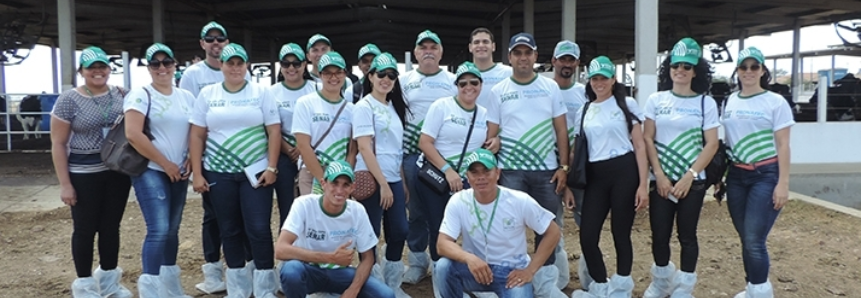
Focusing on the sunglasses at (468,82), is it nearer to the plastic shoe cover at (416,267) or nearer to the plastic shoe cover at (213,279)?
the plastic shoe cover at (416,267)

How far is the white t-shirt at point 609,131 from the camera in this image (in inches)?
Result: 140

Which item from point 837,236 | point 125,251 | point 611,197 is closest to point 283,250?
point 611,197

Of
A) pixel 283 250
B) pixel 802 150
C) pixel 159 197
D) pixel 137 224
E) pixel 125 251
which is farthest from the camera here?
pixel 802 150

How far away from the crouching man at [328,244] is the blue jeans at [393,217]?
28 centimetres

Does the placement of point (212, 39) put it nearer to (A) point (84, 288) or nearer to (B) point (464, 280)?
(A) point (84, 288)

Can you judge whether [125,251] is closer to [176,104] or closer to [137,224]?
[137,224]

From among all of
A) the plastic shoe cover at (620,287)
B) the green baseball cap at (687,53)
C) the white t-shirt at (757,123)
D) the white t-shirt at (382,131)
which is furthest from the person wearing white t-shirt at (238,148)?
the white t-shirt at (757,123)

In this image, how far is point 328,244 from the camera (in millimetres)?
3277

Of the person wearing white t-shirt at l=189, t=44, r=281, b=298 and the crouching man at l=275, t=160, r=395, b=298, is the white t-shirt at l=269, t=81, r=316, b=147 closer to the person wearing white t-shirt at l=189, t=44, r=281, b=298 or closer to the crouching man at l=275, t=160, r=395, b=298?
the person wearing white t-shirt at l=189, t=44, r=281, b=298

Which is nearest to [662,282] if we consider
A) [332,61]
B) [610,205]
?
[610,205]

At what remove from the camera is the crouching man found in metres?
3.18

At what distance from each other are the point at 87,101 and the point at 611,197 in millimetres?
3076

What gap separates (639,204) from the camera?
3.53 meters

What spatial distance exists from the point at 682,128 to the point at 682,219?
1.77ft
